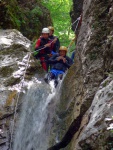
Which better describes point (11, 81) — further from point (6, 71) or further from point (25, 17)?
point (25, 17)

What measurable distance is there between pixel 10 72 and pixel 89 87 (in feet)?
11.3

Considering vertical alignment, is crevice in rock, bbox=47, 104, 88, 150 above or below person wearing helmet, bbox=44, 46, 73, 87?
below

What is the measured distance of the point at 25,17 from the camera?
12398 millimetres

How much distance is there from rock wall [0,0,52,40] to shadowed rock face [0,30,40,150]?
2.59 ft

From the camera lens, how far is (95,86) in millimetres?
5070

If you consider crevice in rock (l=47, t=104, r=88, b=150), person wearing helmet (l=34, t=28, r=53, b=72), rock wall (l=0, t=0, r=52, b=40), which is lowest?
crevice in rock (l=47, t=104, r=88, b=150)

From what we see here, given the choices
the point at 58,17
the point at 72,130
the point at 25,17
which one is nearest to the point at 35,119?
the point at 72,130

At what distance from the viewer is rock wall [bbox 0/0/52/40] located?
34.5 ft

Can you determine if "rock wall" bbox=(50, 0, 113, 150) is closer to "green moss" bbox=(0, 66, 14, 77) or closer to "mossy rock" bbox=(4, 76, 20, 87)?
"mossy rock" bbox=(4, 76, 20, 87)

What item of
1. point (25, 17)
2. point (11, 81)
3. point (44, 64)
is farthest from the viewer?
point (25, 17)

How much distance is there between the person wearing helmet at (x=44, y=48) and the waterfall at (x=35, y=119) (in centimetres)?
151

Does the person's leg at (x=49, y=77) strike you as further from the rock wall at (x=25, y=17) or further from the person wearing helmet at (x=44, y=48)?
the rock wall at (x=25, y=17)

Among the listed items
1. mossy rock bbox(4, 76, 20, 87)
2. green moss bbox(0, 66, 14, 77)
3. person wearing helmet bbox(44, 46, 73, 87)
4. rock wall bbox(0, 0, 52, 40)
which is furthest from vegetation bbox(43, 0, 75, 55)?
mossy rock bbox(4, 76, 20, 87)

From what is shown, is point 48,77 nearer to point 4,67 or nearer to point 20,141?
point 4,67
